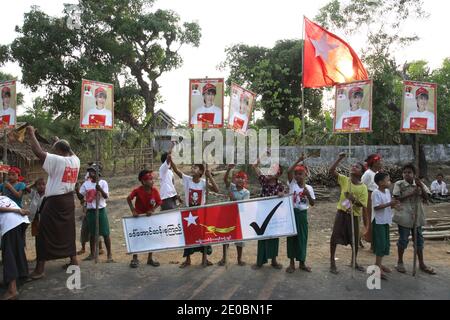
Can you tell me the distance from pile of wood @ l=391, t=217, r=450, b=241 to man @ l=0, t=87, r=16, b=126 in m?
8.26

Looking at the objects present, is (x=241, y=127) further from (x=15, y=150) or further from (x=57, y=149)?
(x=15, y=150)

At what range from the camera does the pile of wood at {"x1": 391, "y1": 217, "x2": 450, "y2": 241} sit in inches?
336

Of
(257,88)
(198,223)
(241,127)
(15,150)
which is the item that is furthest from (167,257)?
(257,88)

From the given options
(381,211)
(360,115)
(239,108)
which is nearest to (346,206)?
(381,211)

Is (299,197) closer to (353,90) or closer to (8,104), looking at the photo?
(353,90)

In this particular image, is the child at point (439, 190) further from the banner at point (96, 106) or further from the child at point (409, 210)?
the banner at point (96, 106)

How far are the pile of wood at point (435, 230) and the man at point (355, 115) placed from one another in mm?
3871

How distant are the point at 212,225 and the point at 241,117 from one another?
6.32 ft

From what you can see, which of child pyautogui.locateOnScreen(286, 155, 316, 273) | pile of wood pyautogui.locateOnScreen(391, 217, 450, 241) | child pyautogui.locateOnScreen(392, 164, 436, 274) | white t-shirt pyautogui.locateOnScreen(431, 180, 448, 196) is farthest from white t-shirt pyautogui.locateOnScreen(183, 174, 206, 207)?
white t-shirt pyautogui.locateOnScreen(431, 180, 448, 196)

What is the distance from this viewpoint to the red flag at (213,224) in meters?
5.64

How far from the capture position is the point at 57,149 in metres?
5.20

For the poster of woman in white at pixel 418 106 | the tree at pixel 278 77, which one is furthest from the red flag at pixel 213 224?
the tree at pixel 278 77

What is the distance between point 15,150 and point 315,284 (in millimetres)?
16159

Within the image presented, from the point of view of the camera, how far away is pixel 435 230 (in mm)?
9016
